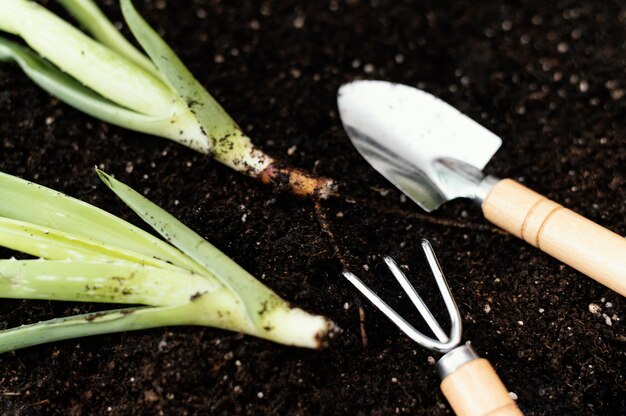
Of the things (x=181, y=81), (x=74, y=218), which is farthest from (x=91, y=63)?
(x=74, y=218)

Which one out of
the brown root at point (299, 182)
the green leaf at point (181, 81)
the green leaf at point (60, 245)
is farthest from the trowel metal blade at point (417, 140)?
the green leaf at point (60, 245)

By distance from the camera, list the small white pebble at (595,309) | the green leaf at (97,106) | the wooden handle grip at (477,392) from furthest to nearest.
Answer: the green leaf at (97,106) < the small white pebble at (595,309) < the wooden handle grip at (477,392)

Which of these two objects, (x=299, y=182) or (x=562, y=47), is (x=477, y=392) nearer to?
(x=299, y=182)

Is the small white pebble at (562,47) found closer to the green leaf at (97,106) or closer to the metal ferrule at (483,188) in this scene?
the metal ferrule at (483,188)

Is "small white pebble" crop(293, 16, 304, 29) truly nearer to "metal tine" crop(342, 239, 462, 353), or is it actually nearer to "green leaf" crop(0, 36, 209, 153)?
"green leaf" crop(0, 36, 209, 153)

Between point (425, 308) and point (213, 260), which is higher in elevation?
point (213, 260)

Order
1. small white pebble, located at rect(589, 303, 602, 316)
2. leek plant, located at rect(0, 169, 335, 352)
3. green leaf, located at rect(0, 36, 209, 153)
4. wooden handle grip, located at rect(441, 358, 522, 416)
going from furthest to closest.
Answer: green leaf, located at rect(0, 36, 209, 153)
small white pebble, located at rect(589, 303, 602, 316)
leek plant, located at rect(0, 169, 335, 352)
wooden handle grip, located at rect(441, 358, 522, 416)

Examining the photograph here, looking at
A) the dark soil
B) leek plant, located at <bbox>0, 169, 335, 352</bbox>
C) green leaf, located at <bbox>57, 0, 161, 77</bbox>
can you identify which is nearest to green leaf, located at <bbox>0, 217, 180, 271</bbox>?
leek plant, located at <bbox>0, 169, 335, 352</bbox>
